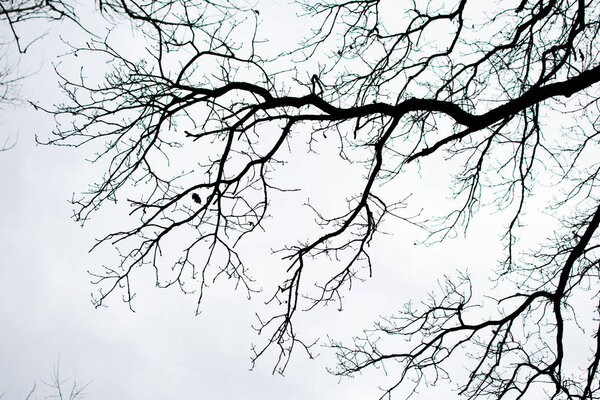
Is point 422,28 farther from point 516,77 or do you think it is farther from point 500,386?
point 500,386

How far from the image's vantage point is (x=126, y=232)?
4.12 m

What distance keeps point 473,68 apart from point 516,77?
1.66 feet

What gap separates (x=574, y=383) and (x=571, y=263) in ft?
4.67

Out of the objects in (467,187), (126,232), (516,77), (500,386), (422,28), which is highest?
(422,28)

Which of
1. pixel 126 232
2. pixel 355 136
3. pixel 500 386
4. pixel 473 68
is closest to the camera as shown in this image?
pixel 126 232

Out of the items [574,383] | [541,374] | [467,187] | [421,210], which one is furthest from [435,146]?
[574,383]

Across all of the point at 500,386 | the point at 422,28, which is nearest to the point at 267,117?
the point at 422,28

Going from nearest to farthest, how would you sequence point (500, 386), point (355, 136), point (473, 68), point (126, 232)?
point (126, 232)
point (355, 136)
point (500, 386)
point (473, 68)

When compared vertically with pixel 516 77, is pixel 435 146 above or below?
below

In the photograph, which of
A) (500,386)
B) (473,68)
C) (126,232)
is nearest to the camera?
(126,232)

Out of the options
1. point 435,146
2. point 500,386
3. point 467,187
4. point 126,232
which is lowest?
point 500,386

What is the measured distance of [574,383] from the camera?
476 centimetres

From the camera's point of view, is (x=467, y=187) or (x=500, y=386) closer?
(x=500, y=386)

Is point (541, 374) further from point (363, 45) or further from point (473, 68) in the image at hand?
point (363, 45)
